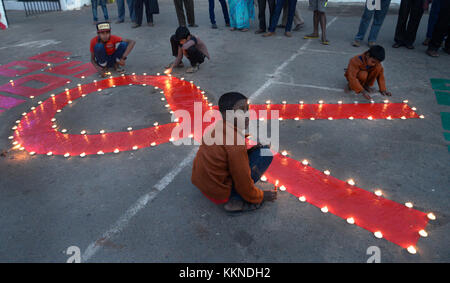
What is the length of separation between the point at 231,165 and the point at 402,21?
6.84 meters

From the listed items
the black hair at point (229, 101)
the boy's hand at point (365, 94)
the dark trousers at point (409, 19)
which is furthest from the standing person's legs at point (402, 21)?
the black hair at point (229, 101)

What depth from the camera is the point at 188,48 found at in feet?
19.1

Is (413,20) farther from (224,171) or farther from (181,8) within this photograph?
(224,171)

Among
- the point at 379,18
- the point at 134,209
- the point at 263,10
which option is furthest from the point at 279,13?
the point at 134,209

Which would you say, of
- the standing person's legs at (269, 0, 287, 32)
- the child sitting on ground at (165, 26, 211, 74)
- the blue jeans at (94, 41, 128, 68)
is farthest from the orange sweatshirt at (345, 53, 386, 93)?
the blue jeans at (94, 41, 128, 68)

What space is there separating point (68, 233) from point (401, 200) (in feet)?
9.87

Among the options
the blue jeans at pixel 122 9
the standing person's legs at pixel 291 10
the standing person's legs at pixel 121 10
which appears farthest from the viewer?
the standing person's legs at pixel 121 10

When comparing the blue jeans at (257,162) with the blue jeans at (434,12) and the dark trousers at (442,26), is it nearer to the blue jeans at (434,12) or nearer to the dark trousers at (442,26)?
the dark trousers at (442,26)

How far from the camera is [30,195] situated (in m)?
3.00

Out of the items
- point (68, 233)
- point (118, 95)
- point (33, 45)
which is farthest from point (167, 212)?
point (33, 45)

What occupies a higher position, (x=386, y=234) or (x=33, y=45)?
(x=33, y=45)

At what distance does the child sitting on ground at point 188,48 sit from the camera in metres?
5.68

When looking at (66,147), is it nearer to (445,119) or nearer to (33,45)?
(445,119)

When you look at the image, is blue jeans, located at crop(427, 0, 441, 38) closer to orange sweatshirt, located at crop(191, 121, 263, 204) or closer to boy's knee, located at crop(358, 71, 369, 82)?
boy's knee, located at crop(358, 71, 369, 82)
